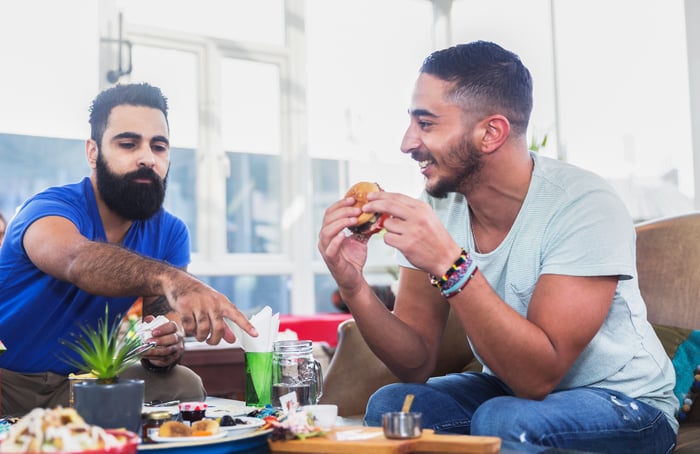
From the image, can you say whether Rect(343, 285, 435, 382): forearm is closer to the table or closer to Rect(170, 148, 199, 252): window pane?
the table

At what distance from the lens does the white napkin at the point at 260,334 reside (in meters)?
1.47

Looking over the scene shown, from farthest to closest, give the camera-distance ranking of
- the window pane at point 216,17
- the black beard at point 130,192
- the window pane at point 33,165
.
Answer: the window pane at point 216,17 < the window pane at point 33,165 < the black beard at point 130,192

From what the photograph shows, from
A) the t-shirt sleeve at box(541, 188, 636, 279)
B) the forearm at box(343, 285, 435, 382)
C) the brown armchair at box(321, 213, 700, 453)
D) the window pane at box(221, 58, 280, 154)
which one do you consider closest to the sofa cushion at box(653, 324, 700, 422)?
the brown armchair at box(321, 213, 700, 453)

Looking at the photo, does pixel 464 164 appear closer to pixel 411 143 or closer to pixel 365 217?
pixel 411 143

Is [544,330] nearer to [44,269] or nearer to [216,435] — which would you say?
[216,435]

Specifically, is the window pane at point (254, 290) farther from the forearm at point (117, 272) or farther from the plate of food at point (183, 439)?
the plate of food at point (183, 439)

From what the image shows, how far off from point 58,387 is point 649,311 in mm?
1668

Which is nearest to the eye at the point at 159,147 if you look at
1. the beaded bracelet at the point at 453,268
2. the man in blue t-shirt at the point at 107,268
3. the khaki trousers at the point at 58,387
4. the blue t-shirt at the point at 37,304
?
the man in blue t-shirt at the point at 107,268

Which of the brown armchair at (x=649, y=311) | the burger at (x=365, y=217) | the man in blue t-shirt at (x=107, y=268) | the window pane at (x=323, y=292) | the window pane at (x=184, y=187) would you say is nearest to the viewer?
the burger at (x=365, y=217)

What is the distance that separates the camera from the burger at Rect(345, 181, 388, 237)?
1.61 m

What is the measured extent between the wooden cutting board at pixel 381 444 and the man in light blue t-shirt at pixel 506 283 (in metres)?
0.25

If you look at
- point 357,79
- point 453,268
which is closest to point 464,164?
point 453,268

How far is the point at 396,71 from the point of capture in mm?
5031

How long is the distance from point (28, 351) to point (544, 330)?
4.85 feet
